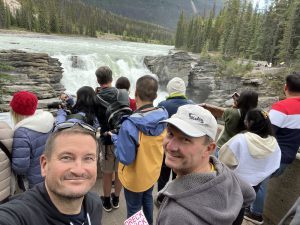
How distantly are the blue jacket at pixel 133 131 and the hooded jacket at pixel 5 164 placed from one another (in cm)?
105

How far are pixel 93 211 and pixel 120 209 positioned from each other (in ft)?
7.73

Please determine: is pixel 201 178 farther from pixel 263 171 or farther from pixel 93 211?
pixel 263 171

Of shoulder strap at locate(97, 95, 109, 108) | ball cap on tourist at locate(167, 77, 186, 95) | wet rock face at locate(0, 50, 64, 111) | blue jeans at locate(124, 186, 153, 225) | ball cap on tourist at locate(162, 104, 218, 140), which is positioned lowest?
wet rock face at locate(0, 50, 64, 111)

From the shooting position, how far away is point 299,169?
141 inches

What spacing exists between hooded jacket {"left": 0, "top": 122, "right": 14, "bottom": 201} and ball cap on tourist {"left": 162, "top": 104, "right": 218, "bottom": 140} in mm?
1718

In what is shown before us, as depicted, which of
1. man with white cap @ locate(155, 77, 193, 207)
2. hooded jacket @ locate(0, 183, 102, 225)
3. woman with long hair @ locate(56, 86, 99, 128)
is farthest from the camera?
man with white cap @ locate(155, 77, 193, 207)

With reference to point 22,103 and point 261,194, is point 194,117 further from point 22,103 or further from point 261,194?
point 261,194

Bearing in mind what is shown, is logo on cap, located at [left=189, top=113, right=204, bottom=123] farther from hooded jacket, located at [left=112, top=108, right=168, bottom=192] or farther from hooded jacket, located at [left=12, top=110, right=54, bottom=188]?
hooded jacket, located at [left=12, top=110, right=54, bottom=188]

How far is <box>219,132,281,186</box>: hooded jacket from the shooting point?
9.35 ft

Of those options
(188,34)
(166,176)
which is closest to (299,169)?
(166,176)

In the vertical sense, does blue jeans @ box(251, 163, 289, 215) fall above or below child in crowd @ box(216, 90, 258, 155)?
below

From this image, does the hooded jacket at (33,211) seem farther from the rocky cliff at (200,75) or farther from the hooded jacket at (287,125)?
the rocky cliff at (200,75)

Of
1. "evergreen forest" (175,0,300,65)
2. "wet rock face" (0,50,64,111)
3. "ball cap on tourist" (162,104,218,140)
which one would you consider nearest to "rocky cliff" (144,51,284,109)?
"evergreen forest" (175,0,300,65)

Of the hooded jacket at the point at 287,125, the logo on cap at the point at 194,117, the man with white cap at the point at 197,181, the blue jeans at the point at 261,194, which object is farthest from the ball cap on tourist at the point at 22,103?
the blue jeans at the point at 261,194
